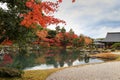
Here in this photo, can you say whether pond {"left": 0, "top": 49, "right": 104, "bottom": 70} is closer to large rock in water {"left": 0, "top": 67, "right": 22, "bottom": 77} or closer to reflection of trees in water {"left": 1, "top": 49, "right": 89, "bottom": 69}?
reflection of trees in water {"left": 1, "top": 49, "right": 89, "bottom": 69}

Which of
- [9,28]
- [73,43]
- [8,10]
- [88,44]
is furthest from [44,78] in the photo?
[88,44]

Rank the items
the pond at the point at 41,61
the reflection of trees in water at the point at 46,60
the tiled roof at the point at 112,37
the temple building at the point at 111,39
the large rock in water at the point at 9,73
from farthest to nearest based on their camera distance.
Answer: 1. the tiled roof at the point at 112,37
2. the temple building at the point at 111,39
3. the reflection of trees in water at the point at 46,60
4. the pond at the point at 41,61
5. the large rock in water at the point at 9,73

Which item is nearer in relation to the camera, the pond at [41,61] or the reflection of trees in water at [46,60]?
the pond at [41,61]

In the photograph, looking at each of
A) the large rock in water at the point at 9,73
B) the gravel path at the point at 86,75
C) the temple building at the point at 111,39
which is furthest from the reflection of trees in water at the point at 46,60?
the temple building at the point at 111,39

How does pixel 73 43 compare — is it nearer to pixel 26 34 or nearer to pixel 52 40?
pixel 52 40

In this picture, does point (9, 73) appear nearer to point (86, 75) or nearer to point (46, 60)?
point (86, 75)

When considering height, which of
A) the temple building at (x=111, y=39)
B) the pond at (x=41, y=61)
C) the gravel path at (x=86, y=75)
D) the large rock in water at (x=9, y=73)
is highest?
the temple building at (x=111, y=39)

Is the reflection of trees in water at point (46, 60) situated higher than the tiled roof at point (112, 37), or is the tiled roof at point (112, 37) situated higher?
the tiled roof at point (112, 37)

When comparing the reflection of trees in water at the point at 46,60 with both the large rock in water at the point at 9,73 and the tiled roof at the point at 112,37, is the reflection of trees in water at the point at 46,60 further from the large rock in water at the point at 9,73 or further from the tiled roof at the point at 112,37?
the tiled roof at the point at 112,37

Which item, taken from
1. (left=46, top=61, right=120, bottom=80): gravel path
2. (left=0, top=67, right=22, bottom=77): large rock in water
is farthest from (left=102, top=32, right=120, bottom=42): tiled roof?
(left=0, top=67, right=22, bottom=77): large rock in water

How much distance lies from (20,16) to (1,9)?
1277 mm

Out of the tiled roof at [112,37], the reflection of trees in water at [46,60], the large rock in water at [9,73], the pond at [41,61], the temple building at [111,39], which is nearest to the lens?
the large rock in water at [9,73]

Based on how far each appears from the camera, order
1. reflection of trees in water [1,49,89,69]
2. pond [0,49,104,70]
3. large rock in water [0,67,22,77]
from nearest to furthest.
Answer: large rock in water [0,67,22,77] < pond [0,49,104,70] < reflection of trees in water [1,49,89,69]

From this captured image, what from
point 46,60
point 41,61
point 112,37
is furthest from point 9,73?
point 112,37
